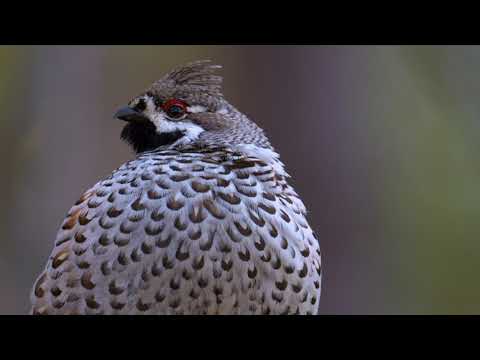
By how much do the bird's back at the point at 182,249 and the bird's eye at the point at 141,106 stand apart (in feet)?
2.04

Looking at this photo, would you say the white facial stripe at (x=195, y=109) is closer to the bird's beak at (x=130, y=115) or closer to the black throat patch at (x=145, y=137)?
the black throat patch at (x=145, y=137)

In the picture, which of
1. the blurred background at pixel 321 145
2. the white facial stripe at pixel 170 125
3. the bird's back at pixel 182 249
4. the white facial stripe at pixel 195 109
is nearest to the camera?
the bird's back at pixel 182 249

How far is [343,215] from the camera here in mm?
6324

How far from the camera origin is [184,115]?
14.1 ft

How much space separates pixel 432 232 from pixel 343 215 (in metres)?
2.55

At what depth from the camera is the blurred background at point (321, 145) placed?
621 centimetres

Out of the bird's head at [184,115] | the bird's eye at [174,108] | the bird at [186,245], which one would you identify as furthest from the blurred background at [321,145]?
the bird at [186,245]

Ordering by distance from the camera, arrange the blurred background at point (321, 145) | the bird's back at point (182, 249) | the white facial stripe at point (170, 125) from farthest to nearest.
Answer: the blurred background at point (321, 145) → the white facial stripe at point (170, 125) → the bird's back at point (182, 249)

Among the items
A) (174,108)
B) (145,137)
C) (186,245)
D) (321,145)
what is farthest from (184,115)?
(321,145)

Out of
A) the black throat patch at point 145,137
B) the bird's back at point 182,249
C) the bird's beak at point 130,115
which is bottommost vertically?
the bird's back at point 182,249

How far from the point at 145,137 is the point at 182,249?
46.3 inches

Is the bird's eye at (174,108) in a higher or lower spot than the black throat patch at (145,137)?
higher

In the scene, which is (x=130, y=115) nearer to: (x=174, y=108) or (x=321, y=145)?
(x=174, y=108)

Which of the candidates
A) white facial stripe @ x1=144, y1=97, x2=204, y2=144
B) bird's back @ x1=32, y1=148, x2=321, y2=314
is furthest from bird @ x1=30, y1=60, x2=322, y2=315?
white facial stripe @ x1=144, y1=97, x2=204, y2=144
